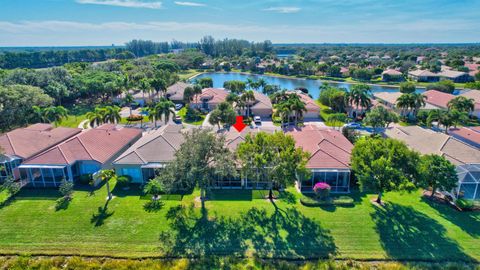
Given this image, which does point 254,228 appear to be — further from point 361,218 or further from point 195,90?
point 195,90

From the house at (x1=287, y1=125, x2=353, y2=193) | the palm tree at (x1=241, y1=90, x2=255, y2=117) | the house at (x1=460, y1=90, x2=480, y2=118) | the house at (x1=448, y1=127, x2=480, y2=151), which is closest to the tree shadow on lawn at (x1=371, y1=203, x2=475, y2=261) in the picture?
the house at (x1=287, y1=125, x2=353, y2=193)

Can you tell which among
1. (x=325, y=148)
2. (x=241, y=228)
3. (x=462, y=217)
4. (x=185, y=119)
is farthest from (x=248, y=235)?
(x=185, y=119)

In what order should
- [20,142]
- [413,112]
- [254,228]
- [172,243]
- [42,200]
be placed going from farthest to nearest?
[413,112] → [20,142] → [42,200] → [254,228] → [172,243]

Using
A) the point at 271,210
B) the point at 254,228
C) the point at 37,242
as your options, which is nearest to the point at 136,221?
the point at 37,242

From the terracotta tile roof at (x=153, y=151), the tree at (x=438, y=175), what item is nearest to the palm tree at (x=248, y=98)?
the terracotta tile roof at (x=153, y=151)

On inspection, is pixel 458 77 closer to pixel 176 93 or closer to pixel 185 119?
pixel 176 93
